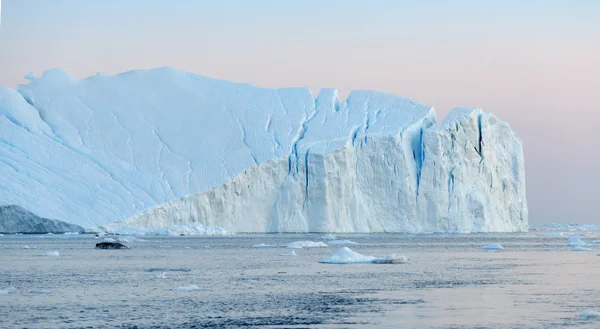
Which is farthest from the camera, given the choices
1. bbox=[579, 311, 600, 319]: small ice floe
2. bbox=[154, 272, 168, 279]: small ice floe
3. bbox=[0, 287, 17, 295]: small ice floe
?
bbox=[154, 272, 168, 279]: small ice floe

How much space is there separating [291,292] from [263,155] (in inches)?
1008

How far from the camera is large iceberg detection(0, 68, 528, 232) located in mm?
38219

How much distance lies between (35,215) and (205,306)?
2378 cm

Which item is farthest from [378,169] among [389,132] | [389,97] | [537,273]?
[537,273]

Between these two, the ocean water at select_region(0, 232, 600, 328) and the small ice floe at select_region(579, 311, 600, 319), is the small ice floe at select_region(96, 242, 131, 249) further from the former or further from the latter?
the small ice floe at select_region(579, 311, 600, 319)

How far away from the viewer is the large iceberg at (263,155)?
38.2 metres

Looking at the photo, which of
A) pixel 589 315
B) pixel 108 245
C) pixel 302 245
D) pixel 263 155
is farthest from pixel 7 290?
pixel 263 155

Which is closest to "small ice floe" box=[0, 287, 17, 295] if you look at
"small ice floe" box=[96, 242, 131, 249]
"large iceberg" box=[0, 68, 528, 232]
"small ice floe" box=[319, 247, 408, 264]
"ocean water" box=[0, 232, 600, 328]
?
"ocean water" box=[0, 232, 600, 328]

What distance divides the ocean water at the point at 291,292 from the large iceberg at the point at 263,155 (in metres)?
14.0

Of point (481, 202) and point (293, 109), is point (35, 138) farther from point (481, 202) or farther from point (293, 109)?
point (481, 202)

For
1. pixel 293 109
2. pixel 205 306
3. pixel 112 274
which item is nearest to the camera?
pixel 205 306

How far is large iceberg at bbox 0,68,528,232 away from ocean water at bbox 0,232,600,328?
13964 millimetres

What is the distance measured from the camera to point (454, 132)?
141 feet

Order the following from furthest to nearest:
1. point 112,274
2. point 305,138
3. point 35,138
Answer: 1. point 305,138
2. point 35,138
3. point 112,274
